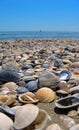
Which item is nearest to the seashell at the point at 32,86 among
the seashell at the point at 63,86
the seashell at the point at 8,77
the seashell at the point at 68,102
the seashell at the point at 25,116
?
the seashell at the point at 63,86

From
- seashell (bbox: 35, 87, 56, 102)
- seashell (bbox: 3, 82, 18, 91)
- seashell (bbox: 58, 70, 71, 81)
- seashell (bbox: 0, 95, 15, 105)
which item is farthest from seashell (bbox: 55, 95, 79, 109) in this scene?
seashell (bbox: 58, 70, 71, 81)

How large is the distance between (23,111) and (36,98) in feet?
2.56

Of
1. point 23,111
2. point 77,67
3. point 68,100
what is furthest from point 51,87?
point 77,67

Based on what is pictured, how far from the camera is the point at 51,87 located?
12.7 feet

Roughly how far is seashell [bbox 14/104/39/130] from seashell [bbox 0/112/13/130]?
0.19 ft

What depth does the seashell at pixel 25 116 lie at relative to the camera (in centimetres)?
250

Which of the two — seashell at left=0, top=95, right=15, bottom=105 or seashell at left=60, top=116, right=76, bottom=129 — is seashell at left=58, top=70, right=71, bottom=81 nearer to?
seashell at left=0, top=95, right=15, bottom=105

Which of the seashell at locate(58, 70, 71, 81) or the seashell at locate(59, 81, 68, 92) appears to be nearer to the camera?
the seashell at locate(59, 81, 68, 92)

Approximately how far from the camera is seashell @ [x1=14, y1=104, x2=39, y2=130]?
2498 millimetres

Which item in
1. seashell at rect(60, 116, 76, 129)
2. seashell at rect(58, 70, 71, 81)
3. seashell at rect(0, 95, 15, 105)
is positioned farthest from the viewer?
seashell at rect(58, 70, 71, 81)

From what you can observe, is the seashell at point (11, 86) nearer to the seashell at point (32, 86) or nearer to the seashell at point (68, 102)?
the seashell at point (32, 86)

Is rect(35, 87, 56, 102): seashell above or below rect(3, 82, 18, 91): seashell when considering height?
above

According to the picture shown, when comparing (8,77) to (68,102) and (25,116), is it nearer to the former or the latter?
(68,102)

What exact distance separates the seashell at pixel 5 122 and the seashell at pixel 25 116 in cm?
6
